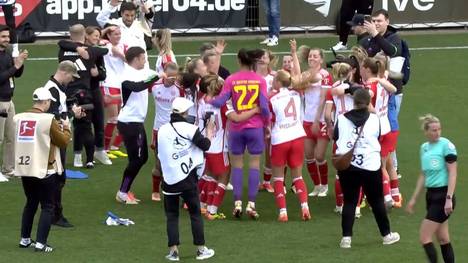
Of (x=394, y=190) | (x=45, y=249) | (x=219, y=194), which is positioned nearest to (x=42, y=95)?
(x=45, y=249)

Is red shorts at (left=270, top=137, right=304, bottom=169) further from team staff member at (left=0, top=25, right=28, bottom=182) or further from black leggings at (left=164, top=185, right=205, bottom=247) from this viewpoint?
team staff member at (left=0, top=25, right=28, bottom=182)

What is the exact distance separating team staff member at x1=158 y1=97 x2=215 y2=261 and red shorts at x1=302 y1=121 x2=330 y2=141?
2.73 metres

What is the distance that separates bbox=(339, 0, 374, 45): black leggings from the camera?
952 inches

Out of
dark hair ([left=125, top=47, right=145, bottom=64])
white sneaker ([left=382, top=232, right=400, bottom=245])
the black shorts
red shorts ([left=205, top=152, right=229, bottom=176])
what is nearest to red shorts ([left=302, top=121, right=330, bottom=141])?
red shorts ([left=205, top=152, right=229, bottom=176])

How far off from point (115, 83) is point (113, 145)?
1001 mm

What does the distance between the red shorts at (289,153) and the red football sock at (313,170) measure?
1145 millimetres

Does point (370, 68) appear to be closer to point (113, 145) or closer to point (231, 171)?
point (231, 171)

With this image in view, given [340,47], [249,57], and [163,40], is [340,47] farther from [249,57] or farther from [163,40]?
[249,57]

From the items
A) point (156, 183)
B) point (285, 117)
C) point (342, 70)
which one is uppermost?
point (342, 70)

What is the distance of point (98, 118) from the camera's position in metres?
17.2

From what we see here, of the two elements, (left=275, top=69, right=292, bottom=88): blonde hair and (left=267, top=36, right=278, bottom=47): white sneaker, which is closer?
(left=275, top=69, right=292, bottom=88): blonde hair

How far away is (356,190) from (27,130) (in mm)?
3515

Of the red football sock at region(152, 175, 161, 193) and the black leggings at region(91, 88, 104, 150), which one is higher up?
the black leggings at region(91, 88, 104, 150)

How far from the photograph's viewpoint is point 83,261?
41.3 ft
